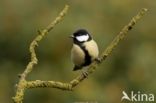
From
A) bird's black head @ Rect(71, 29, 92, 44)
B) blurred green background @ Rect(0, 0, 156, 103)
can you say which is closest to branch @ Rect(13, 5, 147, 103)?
bird's black head @ Rect(71, 29, 92, 44)

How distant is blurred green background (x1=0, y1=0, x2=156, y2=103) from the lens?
331 inches

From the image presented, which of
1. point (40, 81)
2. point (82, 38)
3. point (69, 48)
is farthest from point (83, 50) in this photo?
point (69, 48)

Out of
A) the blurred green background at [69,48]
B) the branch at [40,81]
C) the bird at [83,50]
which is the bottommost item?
the branch at [40,81]

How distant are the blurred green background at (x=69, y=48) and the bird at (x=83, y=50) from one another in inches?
213

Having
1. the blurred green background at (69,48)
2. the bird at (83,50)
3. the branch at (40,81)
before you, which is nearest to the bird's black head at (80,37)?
the bird at (83,50)

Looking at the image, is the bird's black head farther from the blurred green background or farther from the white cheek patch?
the blurred green background

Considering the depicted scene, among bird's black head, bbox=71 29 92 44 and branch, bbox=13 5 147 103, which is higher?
bird's black head, bbox=71 29 92 44

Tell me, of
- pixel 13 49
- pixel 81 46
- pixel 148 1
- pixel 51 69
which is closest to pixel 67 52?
pixel 51 69

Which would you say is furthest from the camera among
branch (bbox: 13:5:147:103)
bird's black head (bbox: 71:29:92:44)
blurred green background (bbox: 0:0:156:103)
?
blurred green background (bbox: 0:0:156:103)

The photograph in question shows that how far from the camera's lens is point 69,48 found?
8.56m

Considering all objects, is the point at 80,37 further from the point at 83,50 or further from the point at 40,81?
the point at 40,81

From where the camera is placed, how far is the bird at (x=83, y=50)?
213cm

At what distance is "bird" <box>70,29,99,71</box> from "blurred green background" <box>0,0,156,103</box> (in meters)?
5.40

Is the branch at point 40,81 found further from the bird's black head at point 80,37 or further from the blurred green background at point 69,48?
the blurred green background at point 69,48
